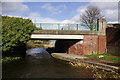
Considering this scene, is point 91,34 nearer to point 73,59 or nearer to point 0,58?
point 73,59

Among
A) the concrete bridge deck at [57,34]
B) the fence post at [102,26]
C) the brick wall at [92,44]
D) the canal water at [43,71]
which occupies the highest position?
the fence post at [102,26]

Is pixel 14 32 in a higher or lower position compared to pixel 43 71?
higher

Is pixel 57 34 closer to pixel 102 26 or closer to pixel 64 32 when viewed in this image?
pixel 64 32

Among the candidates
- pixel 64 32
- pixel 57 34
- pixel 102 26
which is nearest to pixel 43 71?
pixel 57 34

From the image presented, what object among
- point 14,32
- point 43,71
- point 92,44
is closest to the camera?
point 43,71

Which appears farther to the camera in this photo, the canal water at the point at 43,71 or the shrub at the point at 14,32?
the shrub at the point at 14,32

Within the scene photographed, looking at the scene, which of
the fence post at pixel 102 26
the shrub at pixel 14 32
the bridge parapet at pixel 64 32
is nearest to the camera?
the shrub at pixel 14 32

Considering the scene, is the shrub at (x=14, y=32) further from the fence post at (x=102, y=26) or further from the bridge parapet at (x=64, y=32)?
the fence post at (x=102, y=26)

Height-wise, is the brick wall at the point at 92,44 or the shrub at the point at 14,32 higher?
the shrub at the point at 14,32

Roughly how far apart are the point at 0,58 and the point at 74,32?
471 inches

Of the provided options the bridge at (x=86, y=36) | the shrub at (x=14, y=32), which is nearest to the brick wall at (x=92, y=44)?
the bridge at (x=86, y=36)

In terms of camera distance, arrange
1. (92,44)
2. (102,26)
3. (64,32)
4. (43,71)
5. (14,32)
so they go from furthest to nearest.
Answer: (102,26) → (92,44) → (64,32) → (14,32) → (43,71)

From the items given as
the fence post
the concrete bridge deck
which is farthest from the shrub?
the fence post

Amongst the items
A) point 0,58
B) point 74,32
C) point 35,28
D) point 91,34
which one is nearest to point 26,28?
point 35,28
